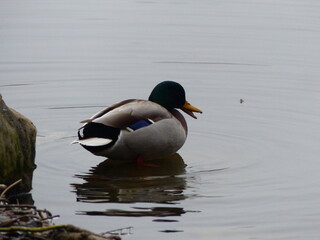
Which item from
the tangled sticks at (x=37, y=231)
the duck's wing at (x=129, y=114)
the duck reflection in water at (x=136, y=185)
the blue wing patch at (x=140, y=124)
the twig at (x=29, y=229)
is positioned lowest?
the duck reflection in water at (x=136, y=185)

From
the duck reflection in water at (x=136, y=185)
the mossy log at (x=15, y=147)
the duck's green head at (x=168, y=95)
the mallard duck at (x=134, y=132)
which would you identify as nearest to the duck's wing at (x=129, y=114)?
the mallard duck at (x=134, y=132)

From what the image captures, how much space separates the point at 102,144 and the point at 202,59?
5238 millimetres

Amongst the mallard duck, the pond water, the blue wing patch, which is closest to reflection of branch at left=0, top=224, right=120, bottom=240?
the pond water

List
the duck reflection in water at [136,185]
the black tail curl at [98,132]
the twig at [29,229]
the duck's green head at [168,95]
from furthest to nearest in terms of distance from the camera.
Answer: the duck's green head at [168,95], the black tail curl at [98,132], the duck reflection in water at [136,185], the twig at [29,229]

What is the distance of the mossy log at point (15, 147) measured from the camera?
793cm

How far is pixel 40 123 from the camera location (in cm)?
1087

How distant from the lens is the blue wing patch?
374 inches

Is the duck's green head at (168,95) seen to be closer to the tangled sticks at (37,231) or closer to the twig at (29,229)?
the tangled sticks at (37,231)

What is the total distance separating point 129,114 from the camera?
955 centimetres

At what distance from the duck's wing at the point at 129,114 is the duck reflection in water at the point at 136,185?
1.52 feet

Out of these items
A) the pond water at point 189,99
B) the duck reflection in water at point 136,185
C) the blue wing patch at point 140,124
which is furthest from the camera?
the blue wing patch at point 140,124

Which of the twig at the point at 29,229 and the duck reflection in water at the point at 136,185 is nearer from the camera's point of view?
the twig at the point at 29,229

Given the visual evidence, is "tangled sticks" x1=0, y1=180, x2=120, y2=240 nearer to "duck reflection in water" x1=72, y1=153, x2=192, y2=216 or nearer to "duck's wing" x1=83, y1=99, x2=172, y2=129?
"duck reflection in water" x1=72, y1=153, x2=192, y2=216

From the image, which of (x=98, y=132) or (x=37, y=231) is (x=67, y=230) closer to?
(x=37, y=231)
